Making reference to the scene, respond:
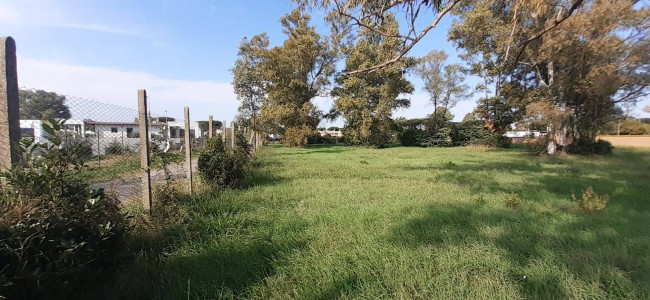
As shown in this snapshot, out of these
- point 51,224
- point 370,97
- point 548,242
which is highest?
point 370,97

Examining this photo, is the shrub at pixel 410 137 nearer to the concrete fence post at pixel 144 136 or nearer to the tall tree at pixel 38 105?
the concrete fence post at pixel 144 136

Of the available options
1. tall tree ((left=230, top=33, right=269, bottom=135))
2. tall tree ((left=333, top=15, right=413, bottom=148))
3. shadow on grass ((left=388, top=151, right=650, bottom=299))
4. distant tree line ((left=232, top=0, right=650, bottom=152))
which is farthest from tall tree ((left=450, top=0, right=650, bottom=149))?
tall tree ((left=230, top=33, right=269, bottom=135))

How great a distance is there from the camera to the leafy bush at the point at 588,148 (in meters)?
18.1

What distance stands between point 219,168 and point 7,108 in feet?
12.8

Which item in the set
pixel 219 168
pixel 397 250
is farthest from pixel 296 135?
pixel 397 250

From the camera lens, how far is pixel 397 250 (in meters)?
3.17

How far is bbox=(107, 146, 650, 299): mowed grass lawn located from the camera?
2.47 meters

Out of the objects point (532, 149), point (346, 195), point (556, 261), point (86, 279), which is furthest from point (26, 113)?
point (532, 149)

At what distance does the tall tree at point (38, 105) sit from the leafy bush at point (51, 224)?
22.8 inches

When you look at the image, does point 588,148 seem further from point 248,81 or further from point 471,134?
point 248,81

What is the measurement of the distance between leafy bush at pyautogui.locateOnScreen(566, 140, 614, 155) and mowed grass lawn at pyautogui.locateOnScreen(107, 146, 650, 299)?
1573cm

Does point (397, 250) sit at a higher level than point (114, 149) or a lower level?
lower

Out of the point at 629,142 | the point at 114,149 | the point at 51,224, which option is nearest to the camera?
the point at 51,224

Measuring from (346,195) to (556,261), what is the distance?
3.46m
